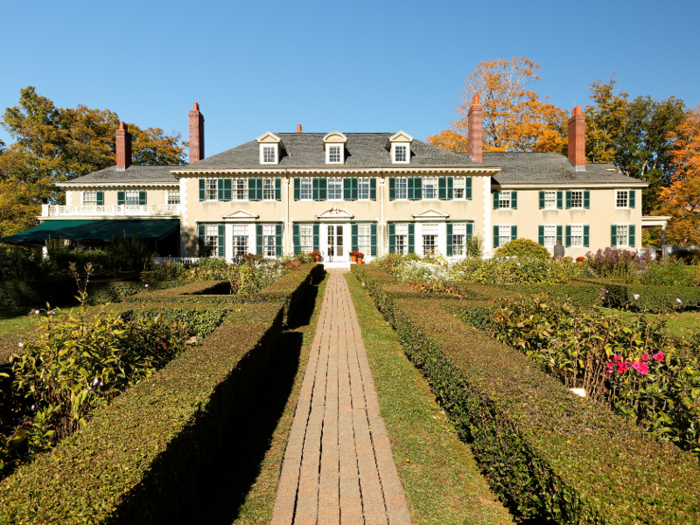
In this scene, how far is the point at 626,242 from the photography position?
1024 inches

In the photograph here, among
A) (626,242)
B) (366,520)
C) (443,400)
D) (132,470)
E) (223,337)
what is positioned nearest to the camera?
(132,470)

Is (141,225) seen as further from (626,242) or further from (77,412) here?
(626,242)

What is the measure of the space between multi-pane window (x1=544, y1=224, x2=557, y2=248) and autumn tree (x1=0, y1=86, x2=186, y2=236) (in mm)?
33837

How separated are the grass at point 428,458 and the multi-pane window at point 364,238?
18674mm

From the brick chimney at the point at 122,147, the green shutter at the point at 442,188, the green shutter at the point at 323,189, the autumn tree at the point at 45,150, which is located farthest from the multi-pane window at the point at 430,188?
the autumn tree at the point at 45,150

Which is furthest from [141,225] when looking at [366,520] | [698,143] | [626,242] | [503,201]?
[698,143]

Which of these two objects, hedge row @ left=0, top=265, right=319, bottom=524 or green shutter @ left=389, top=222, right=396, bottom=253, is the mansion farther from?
hedge row @ left=0, top=265, right=319, bottom=524

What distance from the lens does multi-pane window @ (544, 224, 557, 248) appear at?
2612cm

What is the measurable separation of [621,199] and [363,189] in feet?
51.4

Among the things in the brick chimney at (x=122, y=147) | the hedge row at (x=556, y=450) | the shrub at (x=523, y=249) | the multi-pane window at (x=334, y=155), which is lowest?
the hedge row at (x=556, y=450)

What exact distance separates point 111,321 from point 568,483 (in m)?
3.93

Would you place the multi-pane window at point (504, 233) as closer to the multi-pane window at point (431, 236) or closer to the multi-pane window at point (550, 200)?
the multi-pane window at point (550, 200)

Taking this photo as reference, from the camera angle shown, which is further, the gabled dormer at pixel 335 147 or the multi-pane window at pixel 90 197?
the multi-pane window at pixel 90 197

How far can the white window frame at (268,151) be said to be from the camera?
2491cm
